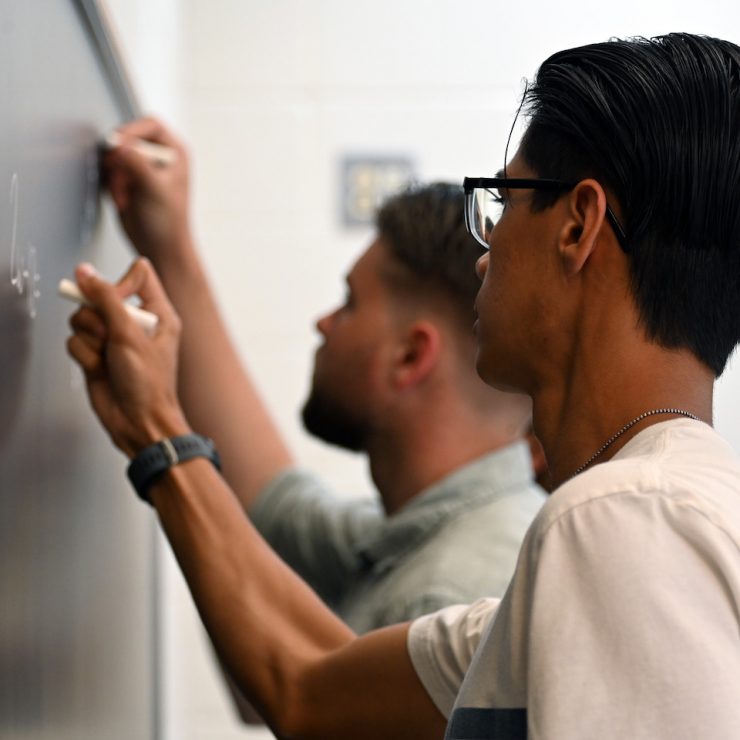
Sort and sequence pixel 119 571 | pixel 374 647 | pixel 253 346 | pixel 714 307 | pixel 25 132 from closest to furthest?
pixel 714 307
pixel 25 132
pixel 374 647
pixel 119 571
pixel 253 346

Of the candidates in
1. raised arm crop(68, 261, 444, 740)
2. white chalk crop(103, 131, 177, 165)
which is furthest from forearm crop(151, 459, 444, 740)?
white chalk crop(103, 131, 177, 165)

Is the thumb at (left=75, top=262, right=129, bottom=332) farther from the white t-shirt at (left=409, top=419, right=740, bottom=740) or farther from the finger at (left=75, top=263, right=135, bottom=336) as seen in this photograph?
the white t-shirt at (left=409, top=419, right=740, bottom=740)

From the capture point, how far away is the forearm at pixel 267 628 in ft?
3.14

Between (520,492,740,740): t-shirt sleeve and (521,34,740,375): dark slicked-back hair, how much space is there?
0.18 meters

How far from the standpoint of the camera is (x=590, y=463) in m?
0.75

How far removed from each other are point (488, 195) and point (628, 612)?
1.30 feet

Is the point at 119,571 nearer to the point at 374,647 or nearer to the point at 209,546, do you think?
the point at 209,546

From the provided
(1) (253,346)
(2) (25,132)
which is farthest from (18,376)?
(1) (253,346)

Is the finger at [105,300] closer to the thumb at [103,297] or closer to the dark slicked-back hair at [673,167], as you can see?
the thumb at [103,297]

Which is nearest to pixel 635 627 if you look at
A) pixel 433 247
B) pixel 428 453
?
pixel 428 453

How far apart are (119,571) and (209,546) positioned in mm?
314

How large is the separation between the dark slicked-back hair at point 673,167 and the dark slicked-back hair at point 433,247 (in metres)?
0.77

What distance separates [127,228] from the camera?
1425 mm

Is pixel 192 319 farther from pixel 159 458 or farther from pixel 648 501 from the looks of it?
pixel 648 501
